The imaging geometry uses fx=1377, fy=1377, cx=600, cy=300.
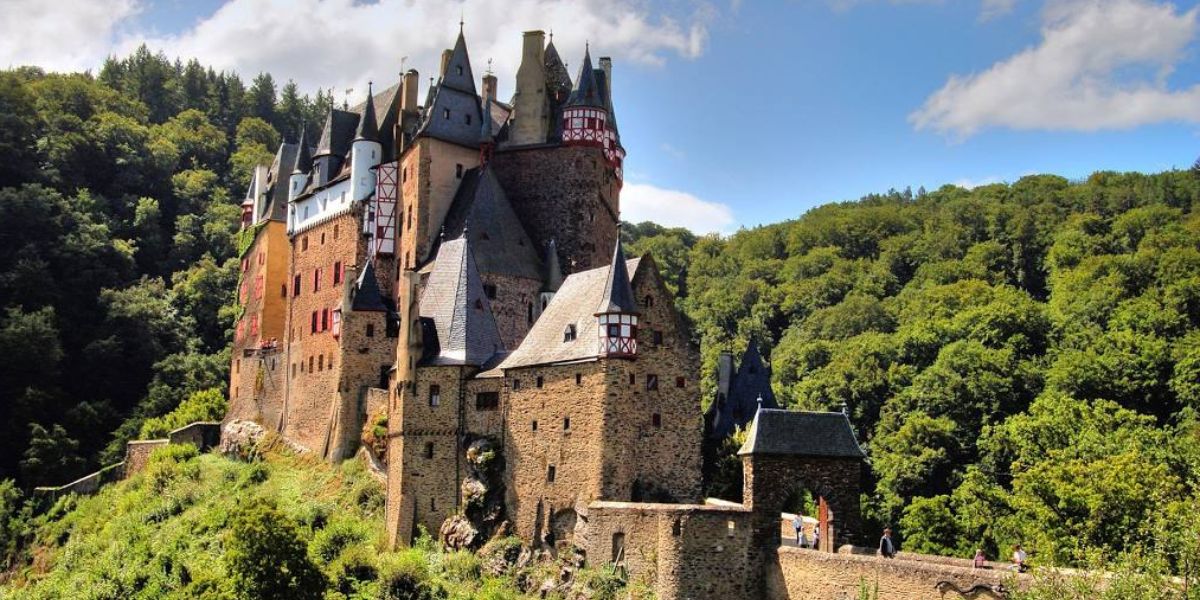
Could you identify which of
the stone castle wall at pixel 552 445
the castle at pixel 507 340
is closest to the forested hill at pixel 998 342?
the castle at pixel 507 340

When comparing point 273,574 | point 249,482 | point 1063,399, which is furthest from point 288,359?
point 1063,399

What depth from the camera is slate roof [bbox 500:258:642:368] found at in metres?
45.1

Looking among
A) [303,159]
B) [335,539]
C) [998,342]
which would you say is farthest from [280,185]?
[998,342]

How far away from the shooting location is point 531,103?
6278 centimetres

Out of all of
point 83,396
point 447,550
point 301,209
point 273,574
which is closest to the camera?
point 273,574

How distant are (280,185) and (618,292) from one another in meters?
34.5

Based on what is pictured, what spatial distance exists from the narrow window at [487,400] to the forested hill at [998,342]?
60.8ft

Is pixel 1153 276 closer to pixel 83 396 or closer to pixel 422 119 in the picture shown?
pixel 422 119

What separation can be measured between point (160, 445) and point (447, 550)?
93.8ft

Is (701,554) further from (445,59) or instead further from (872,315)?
(872,315)

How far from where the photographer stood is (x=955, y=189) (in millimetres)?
132625

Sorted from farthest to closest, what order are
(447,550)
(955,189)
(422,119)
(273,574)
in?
1. (955,189)
2. (422,119)
3. (447,550)
4. (273,574)

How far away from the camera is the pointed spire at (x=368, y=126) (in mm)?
63562

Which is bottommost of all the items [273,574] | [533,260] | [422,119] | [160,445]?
[273,574]
